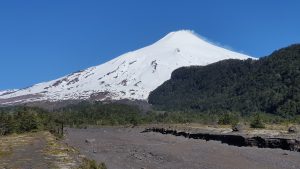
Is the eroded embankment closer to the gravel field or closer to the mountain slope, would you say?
the gravel field

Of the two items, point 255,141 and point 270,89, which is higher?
point 270,89

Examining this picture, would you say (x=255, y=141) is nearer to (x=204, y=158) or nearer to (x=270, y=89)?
(x=204, y=158)

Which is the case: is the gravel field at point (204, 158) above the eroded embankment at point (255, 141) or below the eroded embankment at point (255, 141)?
below

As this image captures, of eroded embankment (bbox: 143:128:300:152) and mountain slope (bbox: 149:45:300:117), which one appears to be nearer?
eroded embankment (bbox: 143:128:300:152)

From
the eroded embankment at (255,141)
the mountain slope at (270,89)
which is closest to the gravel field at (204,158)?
the eroded embankment at (255,141)

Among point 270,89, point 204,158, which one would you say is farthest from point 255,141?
point 270,89

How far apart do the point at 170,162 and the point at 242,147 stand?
1649cm

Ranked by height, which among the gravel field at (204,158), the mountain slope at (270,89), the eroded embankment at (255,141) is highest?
the mountain slope at (270,89)

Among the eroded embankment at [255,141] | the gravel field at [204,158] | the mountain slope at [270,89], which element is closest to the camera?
the gravel field at [204,158]

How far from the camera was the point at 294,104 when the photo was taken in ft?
430

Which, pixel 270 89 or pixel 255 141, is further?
pixel 270 89

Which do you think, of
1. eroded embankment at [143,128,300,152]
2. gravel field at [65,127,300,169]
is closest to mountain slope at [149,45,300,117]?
eroded embankment at [143,128,300,152]

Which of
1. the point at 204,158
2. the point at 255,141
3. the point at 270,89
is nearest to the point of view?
the point at 204,158

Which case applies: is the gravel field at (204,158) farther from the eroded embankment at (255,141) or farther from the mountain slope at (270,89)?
the mountain slope at (270,89)
